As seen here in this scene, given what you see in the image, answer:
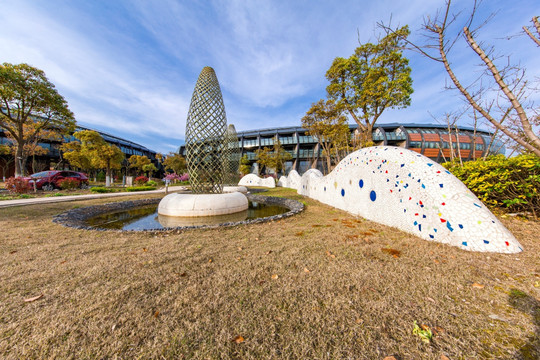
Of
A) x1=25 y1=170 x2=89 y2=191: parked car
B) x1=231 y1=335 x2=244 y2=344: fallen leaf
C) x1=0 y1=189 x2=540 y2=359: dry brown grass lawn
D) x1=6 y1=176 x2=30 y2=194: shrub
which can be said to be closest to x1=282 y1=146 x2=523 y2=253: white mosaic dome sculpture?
x1=0 y1=189 x2=540 y2=359: dry brown grass lawn

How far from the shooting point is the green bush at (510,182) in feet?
13.4

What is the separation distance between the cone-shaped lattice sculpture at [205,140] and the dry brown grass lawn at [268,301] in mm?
4381

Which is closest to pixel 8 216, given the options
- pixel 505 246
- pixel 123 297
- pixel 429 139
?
pixel 123 297

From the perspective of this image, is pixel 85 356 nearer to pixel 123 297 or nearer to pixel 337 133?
pixel 123 297

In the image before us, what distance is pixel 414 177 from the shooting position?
13.2 feet

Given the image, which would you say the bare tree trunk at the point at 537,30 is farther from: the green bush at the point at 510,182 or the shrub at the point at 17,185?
the shrub at the point at 17,185

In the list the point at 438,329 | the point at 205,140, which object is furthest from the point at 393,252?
the point at 205,140

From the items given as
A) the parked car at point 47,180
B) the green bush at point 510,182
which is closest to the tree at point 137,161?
the parked car at point 47,180

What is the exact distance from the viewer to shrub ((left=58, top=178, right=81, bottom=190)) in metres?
13.6

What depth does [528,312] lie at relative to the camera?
168 cm

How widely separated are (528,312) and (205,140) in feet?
27.1

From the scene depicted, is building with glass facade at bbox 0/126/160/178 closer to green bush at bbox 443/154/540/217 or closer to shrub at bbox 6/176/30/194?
shrub at bbox 6/176/30/194

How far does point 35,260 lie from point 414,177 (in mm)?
7034

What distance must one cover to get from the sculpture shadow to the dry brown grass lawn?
0.01 m
